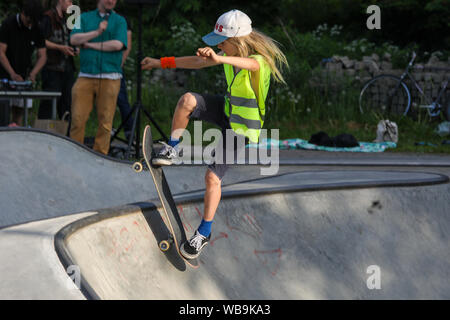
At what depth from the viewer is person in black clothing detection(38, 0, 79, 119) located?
25.7 ft

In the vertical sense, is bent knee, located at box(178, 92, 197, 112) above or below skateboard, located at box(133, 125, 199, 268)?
above

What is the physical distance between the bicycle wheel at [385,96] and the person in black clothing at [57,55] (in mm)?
6227

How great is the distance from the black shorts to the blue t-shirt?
316 centimetres

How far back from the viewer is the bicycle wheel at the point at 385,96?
1230 cm

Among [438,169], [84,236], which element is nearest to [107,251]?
[84,236]

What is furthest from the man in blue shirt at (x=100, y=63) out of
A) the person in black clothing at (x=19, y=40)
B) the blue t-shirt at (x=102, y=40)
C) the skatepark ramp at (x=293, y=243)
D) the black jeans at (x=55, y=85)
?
the skatepark ramp at (x=293, y=243)

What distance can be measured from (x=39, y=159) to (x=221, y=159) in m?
2.16

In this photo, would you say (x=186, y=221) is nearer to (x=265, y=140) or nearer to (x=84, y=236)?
(x=84, y=236)

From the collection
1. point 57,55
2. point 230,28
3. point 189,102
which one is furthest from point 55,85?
point 230,28

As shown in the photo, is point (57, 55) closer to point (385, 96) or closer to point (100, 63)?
point (100, 63)

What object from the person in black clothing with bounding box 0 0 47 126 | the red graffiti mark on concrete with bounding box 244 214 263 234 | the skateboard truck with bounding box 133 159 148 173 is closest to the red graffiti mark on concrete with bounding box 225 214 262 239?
the red graffiti mark on concrete with bounding box 244 214 263 234

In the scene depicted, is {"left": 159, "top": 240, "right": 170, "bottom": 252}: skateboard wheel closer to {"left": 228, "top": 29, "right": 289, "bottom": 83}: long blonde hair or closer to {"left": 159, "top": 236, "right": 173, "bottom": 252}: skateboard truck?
{"left": 159, "top": 236, "right": 173, "bottom": 252}: skateboard truck

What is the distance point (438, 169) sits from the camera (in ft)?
25.6

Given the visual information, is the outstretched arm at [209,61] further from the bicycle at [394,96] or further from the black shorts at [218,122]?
the bicycle at [394,96]
